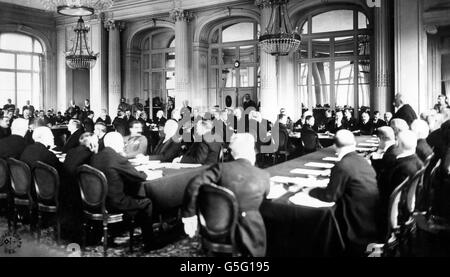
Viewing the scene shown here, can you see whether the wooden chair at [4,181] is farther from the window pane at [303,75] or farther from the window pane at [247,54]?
the window pane at [247,54]

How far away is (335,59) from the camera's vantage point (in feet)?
44.0

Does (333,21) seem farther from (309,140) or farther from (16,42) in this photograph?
(16,42)

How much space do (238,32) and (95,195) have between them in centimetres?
1229

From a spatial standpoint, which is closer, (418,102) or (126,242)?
(126,242)

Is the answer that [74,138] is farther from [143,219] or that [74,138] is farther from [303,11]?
[303,11]

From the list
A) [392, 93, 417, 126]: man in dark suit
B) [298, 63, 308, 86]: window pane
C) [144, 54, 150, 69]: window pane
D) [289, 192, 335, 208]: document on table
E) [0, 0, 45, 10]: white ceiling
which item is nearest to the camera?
[289, 192, 335, 208]: document on table

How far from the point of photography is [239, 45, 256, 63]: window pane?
15266 mm

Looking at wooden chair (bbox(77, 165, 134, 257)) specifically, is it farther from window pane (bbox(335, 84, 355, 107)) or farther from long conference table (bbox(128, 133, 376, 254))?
window pane (bbox(335, 84, 355, 107))

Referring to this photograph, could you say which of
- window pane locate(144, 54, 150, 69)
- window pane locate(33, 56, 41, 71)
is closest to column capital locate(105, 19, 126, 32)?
window pane locate(144, 54, 150, 69)

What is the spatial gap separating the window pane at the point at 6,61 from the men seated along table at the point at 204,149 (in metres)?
14.2

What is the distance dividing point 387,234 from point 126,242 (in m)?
2.89

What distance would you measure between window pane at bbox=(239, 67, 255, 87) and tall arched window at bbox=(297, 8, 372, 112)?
5.97 feet

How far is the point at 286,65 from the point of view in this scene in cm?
1390
